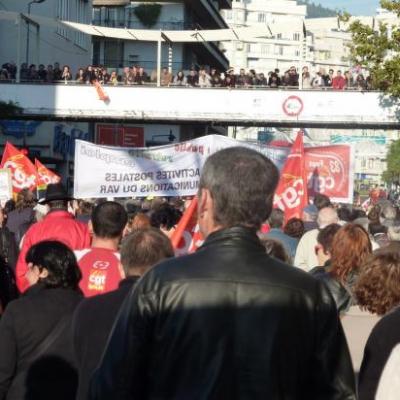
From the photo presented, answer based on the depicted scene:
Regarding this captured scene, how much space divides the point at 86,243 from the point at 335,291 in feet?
9.40

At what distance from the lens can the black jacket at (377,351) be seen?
547 centimetres

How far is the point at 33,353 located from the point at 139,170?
10.9m

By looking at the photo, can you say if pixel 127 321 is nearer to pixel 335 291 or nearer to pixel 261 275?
pixel 261 275

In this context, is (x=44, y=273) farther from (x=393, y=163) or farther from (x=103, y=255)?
(x=393, y=163)

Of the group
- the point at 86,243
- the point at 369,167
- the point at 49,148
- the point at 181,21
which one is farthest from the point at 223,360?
the point at 369,167

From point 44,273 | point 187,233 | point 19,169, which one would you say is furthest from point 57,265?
point 19,169

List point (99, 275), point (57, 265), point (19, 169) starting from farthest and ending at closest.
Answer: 1. point (19, 169)
2. point (99, 275)
3. point (57, 265)

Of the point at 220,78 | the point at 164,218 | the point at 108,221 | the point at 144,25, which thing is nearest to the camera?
the point at 108,221

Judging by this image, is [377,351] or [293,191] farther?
[293,191]

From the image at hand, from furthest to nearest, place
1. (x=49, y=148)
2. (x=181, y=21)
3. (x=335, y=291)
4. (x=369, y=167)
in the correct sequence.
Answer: (x=369, y=167)
(x=181, y=21)
(x=49, y=148)
(x=335, y=291)

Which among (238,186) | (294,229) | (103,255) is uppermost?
(238,186)

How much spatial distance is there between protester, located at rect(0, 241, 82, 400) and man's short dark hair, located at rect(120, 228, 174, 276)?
595 millimetres

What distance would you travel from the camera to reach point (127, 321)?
12.7 ft

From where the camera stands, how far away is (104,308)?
5.58m
